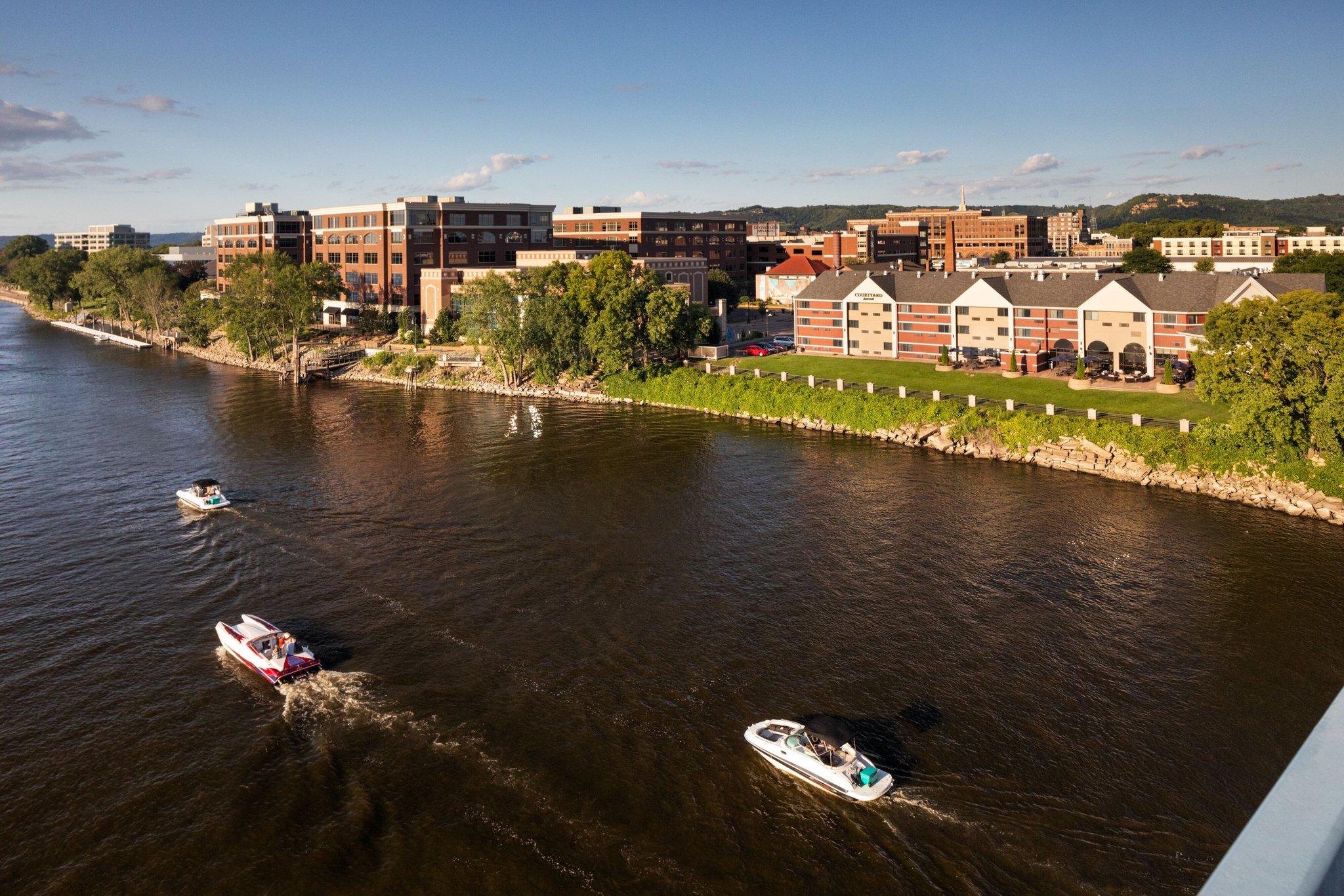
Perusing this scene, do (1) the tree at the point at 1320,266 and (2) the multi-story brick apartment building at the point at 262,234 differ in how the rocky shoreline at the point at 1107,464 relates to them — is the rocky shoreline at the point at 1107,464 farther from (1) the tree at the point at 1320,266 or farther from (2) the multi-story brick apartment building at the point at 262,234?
(2) the multi-story brick apartment building at the point at 262,234

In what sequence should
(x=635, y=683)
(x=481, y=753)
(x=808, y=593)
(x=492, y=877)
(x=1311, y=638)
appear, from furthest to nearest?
(x=808, y=593), (x=1311, y=638), (x=635, y=683), (x=481, y=753), (x=492, y=877)

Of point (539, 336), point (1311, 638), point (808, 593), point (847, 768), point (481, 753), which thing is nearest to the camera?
point (847, 768)

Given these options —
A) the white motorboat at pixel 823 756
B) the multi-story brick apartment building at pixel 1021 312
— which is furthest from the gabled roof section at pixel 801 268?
the white motorboat at pixel 823 756

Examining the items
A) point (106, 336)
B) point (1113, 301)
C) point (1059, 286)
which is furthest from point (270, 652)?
point (106, 336)

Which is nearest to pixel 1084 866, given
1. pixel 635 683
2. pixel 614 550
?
pixel 635 683

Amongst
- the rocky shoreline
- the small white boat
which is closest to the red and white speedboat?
the small white boat

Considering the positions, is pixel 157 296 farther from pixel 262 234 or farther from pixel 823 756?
pixel 823 756

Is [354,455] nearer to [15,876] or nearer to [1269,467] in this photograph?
[15,876]
